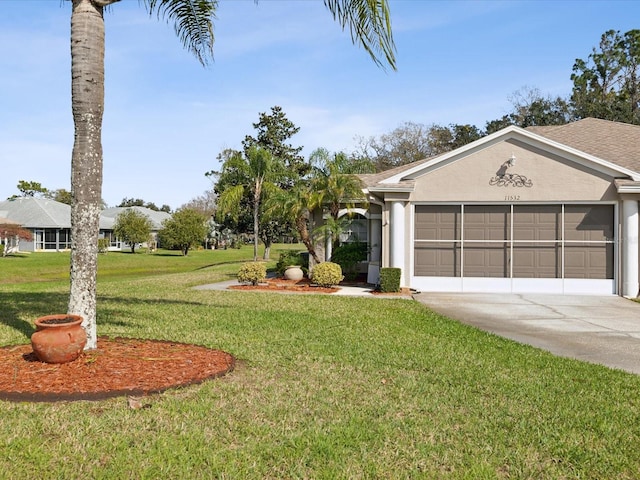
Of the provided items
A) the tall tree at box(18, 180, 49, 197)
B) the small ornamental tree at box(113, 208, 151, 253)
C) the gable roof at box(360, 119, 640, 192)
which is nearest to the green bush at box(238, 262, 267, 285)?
the gable roof at box(360, 119, 640, 192)

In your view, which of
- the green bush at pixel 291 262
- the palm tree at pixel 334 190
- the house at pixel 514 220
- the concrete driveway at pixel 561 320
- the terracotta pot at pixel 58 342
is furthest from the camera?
the green bush at pixel 291 262

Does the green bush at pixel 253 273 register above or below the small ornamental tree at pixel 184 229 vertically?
below

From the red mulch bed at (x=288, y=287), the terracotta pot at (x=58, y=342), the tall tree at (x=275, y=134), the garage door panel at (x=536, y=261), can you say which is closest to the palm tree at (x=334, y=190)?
the red mulch bed at (x=288, y=287)

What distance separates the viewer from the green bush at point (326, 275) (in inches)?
674

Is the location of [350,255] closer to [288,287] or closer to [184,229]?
[288,287]

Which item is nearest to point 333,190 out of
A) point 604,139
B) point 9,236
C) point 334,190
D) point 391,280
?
point 334,190

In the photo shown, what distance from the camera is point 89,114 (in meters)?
7.11

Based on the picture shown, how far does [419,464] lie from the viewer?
4121 millimetres

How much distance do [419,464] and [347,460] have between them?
532mm

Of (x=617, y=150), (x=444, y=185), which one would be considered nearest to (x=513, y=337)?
(x=444, y=185)

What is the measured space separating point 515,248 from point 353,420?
13.0 metres

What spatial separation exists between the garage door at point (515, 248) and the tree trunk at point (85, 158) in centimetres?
1153

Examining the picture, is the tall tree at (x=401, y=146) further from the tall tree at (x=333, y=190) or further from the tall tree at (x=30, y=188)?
the tall tree at (x=30, y=188)

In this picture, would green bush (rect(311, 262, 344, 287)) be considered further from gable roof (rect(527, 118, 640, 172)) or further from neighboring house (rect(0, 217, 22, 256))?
neighboring house (rect(0, 217, 22, 256))
